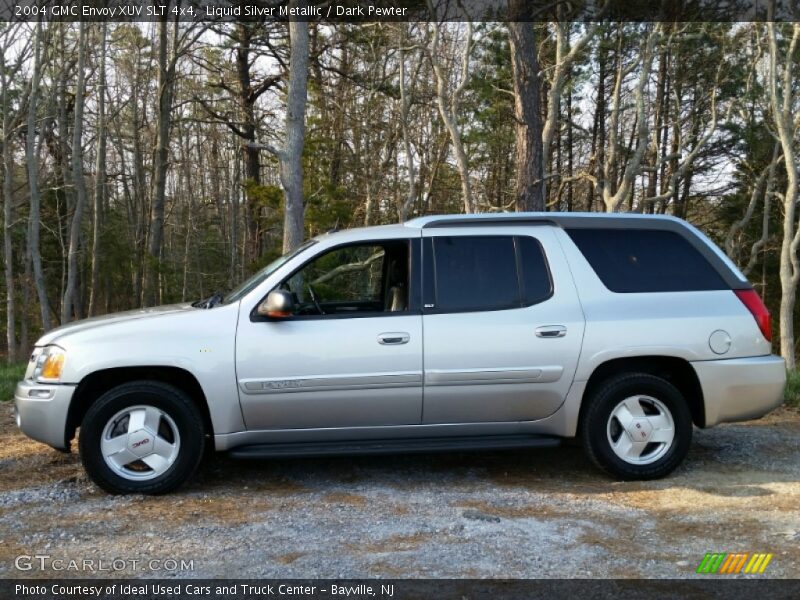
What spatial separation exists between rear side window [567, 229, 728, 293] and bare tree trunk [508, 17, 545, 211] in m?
6.14

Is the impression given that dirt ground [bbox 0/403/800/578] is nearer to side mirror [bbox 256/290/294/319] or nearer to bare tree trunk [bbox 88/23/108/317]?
side mirror [bbox 256/290/294/319]

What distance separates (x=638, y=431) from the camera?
528 centimetres

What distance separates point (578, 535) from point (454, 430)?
1266 millimetres

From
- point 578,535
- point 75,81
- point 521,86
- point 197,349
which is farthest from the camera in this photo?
point 75,81

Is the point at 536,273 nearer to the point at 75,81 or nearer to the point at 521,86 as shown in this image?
the point at 521,86

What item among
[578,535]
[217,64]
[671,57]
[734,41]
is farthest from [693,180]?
[578,535]

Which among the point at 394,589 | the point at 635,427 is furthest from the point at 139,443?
the point at 635,427

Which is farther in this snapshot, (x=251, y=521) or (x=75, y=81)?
(x=75, y=81)

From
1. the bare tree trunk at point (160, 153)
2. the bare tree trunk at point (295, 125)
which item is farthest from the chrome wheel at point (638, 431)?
the bare tree trunk at point (160, 153)

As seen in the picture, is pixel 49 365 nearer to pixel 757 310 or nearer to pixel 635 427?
pixel 635 427

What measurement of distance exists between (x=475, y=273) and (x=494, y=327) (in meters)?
0.44

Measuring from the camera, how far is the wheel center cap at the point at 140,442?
4.91m

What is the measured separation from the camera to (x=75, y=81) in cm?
2459

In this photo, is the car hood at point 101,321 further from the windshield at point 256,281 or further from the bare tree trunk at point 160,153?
the bare tree trunk at point 160,153
